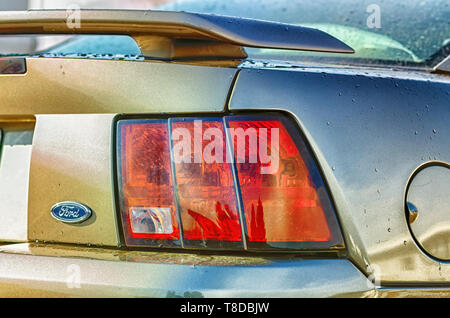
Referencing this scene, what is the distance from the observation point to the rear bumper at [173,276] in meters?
1.10

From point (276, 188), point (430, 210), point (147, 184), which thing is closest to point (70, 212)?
point (147, 184)

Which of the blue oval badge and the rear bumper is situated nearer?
the rear bumper

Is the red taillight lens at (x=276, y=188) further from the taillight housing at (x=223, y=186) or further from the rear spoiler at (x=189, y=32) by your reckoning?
the rear spoiler at (x=189, y=32)

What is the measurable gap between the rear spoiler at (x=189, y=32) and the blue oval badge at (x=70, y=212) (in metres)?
0.38

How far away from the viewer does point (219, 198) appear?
118 centimetres

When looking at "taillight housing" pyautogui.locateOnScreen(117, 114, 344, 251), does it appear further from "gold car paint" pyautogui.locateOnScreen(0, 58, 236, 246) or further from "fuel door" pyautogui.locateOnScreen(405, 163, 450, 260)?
"fuel door" pyautogui.locateOnScreen(405, 163, 450, 260)

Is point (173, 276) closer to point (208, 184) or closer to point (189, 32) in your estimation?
point (208, 184)

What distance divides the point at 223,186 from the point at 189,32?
35 cm

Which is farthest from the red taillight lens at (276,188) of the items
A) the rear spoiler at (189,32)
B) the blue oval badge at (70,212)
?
the blue oval badge at (70,212)

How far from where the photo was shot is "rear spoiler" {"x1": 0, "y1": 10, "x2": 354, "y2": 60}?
1.24 metres

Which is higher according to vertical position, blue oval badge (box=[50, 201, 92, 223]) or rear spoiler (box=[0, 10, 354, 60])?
rear spoiler (box=[0, 10, 354, 60])

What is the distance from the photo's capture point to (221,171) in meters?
1.18

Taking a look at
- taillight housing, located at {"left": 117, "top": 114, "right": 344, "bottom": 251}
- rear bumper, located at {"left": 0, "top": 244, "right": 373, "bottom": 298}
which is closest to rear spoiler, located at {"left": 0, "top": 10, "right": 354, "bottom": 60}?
taillight housing, located at {"left": 117, "top": 114, "right": 344, "bottom": 251}
